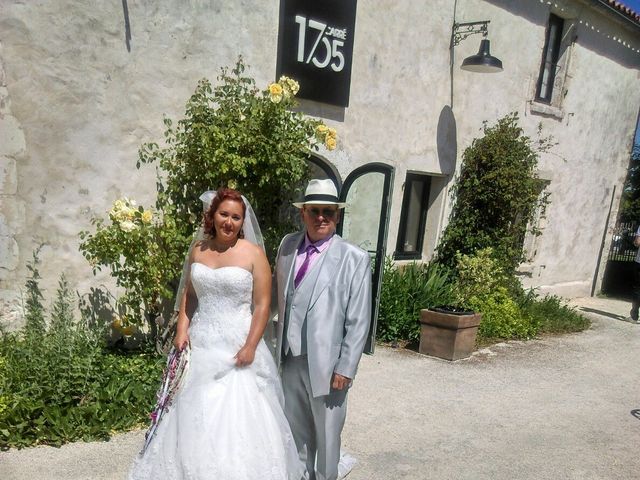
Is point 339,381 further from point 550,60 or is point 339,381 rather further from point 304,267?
point 550,60

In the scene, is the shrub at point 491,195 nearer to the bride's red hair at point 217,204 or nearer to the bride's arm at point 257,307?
the bride's arm at point 257,307

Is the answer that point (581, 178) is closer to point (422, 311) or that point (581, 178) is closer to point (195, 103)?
point (422, 311)

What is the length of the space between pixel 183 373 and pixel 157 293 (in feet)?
6.27

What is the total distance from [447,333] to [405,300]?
0.76 metres

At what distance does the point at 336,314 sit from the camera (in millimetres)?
2928

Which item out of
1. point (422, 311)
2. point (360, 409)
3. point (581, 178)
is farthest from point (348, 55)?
point (581, 178)

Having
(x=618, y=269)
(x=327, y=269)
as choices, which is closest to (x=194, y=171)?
(x=327, y=269)

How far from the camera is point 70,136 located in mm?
4410

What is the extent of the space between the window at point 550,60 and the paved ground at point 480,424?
4.87 meters

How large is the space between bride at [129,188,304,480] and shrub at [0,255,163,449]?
940 mm

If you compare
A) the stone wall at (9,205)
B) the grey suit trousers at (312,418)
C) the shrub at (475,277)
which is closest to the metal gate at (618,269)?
the shrub at (475,277)

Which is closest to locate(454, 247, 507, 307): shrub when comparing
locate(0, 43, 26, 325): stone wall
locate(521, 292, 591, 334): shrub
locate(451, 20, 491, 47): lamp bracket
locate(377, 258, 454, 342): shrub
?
locate(377, 258, 454, 342): shrub

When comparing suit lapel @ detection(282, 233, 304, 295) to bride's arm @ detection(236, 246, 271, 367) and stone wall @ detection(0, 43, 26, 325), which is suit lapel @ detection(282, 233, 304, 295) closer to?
bride's arm @ detection(236, 246, 271, 367)

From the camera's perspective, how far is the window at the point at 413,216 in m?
7.80
